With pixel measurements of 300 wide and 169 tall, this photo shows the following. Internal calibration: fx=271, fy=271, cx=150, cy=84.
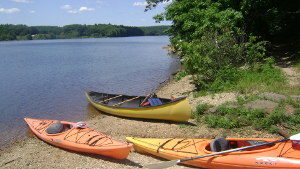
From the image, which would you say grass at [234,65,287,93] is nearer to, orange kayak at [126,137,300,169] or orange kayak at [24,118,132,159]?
orange kayak at [126,137,300,169]

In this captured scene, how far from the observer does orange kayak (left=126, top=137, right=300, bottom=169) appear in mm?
7082

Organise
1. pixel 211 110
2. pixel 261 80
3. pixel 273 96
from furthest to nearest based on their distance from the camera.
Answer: pixel 261 80
pixel 211 110
pixel 273 96

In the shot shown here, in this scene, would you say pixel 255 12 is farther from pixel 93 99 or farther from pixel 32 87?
pixel 32 87

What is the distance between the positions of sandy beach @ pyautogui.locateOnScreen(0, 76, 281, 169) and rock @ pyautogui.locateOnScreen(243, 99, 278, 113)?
124cm

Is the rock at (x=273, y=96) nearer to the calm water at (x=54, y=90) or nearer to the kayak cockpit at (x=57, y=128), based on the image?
the kayak cockpit at (x=57, y=128)

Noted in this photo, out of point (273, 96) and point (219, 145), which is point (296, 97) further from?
point (219, 145)

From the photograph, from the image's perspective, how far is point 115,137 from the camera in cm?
1144

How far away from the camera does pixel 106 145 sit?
369 inches

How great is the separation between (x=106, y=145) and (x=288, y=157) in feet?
18.4

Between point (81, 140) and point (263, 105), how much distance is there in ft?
24.0

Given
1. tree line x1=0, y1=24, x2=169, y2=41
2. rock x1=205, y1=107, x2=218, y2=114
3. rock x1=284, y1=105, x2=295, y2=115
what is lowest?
rock x1=205, y1=107, x2=218, y2=114

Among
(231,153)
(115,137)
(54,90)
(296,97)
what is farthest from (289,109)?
(54,90)

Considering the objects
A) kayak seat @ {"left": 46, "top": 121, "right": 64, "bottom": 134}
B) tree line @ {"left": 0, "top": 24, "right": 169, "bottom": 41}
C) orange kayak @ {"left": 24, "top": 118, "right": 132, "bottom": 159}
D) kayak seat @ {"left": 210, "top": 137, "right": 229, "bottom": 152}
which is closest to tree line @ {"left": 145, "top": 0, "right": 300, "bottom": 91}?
kayak seat @ {"left": 210, "top": 137, "right": 229, "bottom": 152}

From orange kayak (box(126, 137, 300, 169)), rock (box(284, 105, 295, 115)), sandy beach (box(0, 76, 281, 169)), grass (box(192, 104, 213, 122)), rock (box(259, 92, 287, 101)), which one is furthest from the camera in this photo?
grass (box(192, 104, 213, 122))
